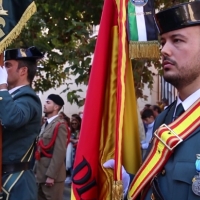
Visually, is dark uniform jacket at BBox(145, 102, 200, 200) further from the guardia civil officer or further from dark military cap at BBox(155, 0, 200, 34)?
dark military cap at BBox(155, 0, 200, 34)

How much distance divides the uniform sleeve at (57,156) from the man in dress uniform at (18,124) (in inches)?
70.9

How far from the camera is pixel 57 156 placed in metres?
5.62

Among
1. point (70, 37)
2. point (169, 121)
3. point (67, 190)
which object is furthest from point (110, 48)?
point (67, 190)

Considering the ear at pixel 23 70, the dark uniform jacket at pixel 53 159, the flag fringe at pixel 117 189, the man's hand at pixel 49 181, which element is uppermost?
the ear at pixel 23 70

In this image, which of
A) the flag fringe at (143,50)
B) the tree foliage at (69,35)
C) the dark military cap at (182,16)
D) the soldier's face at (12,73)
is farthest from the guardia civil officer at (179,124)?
the tree foliage at (69,35)

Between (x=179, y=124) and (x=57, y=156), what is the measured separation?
145 inches

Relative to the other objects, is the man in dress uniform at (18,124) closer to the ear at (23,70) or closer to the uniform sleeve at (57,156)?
the ear at (23,70)

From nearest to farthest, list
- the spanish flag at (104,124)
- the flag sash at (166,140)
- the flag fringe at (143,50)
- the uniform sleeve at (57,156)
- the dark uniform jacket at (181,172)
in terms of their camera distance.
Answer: the dark uniform jacket at (181,172) < the flag sash at (166,140) < the flag fringe at (143,50) < the spanish flag at (104,124) < the uniform sleeve at (57,156)

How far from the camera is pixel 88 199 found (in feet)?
8.23

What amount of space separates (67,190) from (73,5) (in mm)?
4325

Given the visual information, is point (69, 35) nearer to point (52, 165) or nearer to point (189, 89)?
point (52, 165)

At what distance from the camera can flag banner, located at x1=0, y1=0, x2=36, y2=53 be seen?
3328mm

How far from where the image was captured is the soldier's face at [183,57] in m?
2.04

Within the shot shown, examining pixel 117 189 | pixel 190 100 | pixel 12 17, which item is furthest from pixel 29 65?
pixel 190 100
